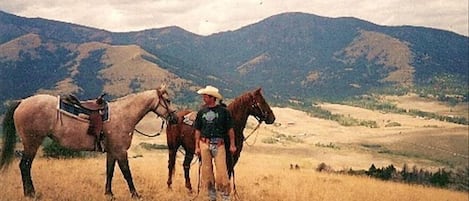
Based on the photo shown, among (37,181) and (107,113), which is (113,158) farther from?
(37,181)

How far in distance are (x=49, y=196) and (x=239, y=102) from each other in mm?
4630

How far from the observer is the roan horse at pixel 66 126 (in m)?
10.2

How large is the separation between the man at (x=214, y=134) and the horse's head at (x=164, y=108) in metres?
1.70

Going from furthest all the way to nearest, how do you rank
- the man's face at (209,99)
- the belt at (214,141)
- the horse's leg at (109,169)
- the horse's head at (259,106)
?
the horse's head at (259,106) → the horse's leg at (109,169) → the belt at (214,141) → the man's face at (209,99)

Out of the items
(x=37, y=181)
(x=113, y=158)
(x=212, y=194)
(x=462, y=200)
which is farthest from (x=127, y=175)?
(x=462, y=200)

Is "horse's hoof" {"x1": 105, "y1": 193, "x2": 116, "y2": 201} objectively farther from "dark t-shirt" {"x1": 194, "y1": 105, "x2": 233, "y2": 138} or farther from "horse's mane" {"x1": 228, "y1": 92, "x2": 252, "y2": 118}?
"horse's mane" {"x1": 228, "y1": 92, "x2": 252, "y2": 118}

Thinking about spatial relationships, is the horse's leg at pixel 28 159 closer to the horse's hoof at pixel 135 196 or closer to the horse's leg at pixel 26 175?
the horse's leg at pixel 26 175

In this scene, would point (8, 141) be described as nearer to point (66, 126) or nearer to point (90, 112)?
point (66, 126)

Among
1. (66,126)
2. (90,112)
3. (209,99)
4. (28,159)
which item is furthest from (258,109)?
(28,159)

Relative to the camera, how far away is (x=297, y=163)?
179 feet

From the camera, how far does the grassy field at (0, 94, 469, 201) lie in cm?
1258

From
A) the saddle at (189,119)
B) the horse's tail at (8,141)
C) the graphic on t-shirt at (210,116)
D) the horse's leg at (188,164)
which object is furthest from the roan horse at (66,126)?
the graphic on t-shirt at (210,116)

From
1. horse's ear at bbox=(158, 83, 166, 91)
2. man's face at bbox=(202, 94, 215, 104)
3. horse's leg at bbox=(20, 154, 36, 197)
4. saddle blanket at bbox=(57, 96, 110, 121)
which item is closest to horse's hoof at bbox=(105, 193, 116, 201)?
horse's leg at bbox=(20, 154, 36, 197)

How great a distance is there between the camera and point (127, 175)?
11.0m
